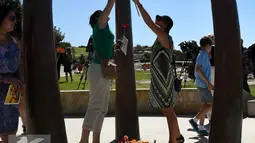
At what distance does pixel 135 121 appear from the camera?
6.80 meters

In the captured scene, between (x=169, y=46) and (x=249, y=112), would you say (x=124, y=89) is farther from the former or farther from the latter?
(x=249, y=112)

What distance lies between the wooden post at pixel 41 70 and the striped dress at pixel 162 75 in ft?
5.49

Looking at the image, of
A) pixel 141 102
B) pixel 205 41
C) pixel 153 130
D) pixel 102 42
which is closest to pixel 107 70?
pixel 102 42

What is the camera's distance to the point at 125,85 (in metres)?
6.72

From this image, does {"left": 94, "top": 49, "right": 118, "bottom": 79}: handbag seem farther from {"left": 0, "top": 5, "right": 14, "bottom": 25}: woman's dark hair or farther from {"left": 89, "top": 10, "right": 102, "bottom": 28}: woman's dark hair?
{"left": 0, "top": 5, "right": 14, "bottom": 25}: woman's dark hair

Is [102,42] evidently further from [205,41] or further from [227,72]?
[205,41]

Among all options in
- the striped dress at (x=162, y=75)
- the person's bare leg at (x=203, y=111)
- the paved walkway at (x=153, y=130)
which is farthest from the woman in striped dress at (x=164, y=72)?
the person's bare leg at (x=203, y=111)

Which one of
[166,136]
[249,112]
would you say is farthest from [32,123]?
[249,112]

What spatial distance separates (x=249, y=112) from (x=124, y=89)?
4.00 meters

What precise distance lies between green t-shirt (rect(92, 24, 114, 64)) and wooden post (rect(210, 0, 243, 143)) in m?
1.61

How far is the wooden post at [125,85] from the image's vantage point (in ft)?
21.9

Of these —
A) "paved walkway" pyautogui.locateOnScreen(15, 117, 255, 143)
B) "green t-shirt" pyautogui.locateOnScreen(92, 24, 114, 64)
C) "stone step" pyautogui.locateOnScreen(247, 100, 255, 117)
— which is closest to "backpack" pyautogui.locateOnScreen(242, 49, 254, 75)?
"paved walkway" pyautogui.locateOnScreen(15, 117, 255, 143)

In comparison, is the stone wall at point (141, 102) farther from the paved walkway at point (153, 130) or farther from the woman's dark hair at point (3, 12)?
the woman's dark hair at point (3, 12)

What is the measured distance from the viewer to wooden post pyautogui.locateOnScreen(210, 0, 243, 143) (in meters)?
4.47
